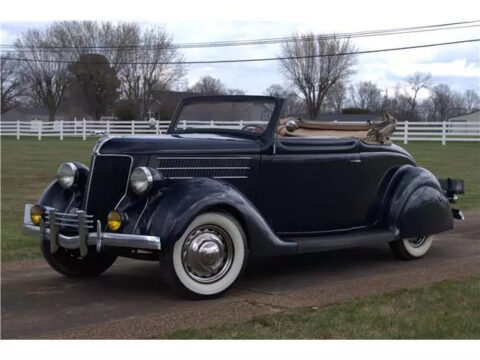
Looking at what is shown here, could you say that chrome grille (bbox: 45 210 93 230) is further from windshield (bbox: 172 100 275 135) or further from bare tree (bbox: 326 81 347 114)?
bare tree (bbox: 326 81 347 114)

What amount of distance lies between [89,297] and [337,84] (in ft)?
90.4

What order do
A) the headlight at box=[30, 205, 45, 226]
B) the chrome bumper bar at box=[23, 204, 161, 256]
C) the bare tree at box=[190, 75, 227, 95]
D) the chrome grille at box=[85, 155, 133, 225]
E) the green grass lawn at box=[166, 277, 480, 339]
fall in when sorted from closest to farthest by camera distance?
1. the green grass lawn at box=[166, 277, 480, 339]
2. the chrome bumper bar at box=[23, 204, 161, 256]
3. the chrome grille at box=[85, 155, 133, 225]
4. the headlight at box=[30, 205, 45, 226]
5. the bare tree at box=[190, 75, 227, 95]

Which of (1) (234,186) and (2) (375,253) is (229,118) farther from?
(2) (375,253)

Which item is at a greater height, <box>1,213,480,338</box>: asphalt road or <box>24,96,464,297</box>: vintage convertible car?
<box>24,96,464,297</box>: vintage convertible car

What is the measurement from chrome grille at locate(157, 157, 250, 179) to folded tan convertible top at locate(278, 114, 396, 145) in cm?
124

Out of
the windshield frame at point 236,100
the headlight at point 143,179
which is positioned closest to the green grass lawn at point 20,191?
the windshield frame at point 236,100

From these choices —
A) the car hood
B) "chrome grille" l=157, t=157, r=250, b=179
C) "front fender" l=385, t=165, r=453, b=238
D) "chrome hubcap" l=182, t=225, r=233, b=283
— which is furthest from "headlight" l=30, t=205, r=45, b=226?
"front fender" l=385, t=165, r=453, b=238

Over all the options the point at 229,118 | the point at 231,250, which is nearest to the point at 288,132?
the point at 229,118

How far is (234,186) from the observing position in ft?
18.8

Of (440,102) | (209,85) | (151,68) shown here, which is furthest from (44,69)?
(440,102)

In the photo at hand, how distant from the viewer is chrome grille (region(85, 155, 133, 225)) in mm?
5426

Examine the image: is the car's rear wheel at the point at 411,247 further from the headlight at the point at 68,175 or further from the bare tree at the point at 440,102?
the bare tree at the point at 440,102

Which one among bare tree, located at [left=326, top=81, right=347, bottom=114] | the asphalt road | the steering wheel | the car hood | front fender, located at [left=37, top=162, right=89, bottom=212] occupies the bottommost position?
the asphalt road

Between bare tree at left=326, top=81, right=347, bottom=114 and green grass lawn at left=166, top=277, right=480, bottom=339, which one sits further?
bare tree at left=326, top=81, right=347, bottom=114
